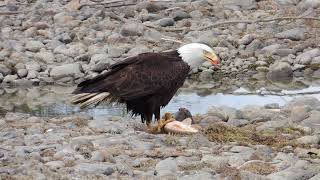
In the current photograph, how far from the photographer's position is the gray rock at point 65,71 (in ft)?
47.9

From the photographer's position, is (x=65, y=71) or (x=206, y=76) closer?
(x=65, y=71)

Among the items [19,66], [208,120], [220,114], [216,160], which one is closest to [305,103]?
[220,114]

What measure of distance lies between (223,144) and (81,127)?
6.06ft

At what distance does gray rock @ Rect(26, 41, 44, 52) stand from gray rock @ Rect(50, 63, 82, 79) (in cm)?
135

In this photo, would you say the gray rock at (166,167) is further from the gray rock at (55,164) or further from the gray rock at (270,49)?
the gray rock at (270,49)

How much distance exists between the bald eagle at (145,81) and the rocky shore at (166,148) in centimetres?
32

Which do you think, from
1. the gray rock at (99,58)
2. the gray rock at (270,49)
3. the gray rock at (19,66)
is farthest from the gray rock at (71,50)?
the gray rock at (270,49)

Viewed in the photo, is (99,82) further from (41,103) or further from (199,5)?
(199,5)

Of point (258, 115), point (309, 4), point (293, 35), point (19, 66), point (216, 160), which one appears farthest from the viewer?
point (309, 4)

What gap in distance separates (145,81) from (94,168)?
7.19 ft

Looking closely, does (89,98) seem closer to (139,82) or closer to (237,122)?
(139,82)

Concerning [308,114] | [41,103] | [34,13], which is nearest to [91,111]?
[41,103]

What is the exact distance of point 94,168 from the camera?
21.4 ft

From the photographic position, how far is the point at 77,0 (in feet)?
61.2
